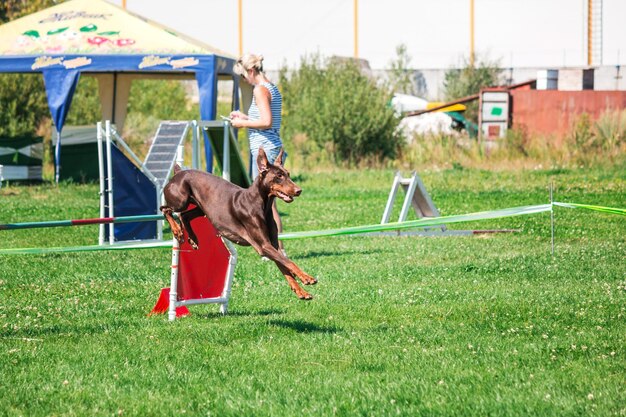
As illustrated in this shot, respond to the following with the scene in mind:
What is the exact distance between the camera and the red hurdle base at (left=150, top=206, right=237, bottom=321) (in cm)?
780

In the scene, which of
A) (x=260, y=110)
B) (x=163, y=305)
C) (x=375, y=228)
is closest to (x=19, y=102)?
(x=260, y=110)

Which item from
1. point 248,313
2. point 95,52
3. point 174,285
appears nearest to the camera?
point 174,285

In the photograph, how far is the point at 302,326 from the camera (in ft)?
24.7

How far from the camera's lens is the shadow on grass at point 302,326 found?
735cm

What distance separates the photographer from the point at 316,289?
9164 millimetres

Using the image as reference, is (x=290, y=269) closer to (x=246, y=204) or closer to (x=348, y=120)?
(x=246, y=204)

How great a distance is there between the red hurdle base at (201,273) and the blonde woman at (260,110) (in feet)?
4.59

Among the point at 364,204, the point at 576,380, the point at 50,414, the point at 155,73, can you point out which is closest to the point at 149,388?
the point at 50,414

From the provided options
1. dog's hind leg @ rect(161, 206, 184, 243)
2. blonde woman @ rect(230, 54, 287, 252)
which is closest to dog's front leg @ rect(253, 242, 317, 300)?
dog's hind leg @ rect(161, 206, 184, 243)

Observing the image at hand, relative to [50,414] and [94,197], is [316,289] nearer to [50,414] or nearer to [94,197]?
[50,414]

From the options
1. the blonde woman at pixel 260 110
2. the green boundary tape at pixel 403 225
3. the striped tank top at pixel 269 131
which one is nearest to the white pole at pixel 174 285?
the green boundary tape at pixel 403 225

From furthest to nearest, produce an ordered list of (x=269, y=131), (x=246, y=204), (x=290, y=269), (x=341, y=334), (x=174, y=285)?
(x=269, y=131) → (x=174, y=285) → (x=341, y=334) → (x=246, y=204) → (x=290, y=269)

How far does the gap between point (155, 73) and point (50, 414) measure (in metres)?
20.1

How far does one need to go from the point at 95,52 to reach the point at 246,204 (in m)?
14.4
